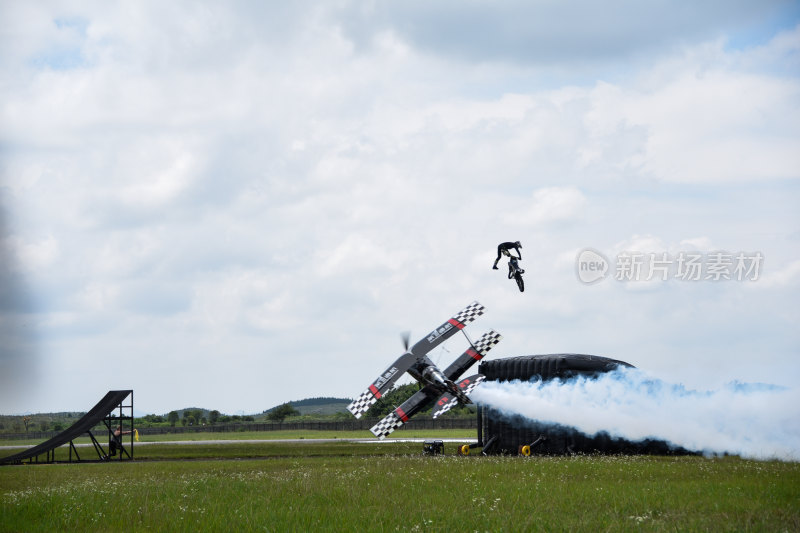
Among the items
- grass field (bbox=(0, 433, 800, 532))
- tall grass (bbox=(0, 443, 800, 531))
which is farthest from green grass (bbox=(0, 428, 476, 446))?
tall grass (bbox=(0, 443, 800, 531))

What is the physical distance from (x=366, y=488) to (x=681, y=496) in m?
8.33

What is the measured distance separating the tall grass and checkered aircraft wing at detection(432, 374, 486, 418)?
16981 millimetres

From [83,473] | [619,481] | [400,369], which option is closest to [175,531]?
[619,481]

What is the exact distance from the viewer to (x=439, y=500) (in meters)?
18.3

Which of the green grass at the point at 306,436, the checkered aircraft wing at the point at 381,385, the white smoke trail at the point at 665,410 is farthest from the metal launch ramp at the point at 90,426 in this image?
the green grass at the point at 306,436

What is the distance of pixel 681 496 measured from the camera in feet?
59.6

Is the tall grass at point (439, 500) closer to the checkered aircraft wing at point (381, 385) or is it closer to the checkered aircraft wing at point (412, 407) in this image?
the checkered aircraft wing at point (381, 385)

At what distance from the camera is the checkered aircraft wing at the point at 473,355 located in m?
48.7

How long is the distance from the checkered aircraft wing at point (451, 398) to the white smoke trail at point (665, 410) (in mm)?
1574

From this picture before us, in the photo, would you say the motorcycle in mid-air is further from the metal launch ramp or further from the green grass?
the green grass

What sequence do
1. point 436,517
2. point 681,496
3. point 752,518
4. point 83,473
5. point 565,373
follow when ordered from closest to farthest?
point 752,518, point 436,517, point 681,496, point 83,473, point 565,373

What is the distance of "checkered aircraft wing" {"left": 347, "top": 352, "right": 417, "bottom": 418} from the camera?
44531mm

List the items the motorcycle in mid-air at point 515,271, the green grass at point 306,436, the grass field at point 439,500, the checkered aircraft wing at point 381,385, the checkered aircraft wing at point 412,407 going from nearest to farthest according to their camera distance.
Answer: the grass field at point 439,500, the motorcycle in mid-air at point 515,271, the checkered aircraft wing at point 381,385, the checkered aircraft wing at point 412,407, the green grass at point 306,436

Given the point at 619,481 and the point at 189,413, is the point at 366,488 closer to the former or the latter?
the point at 619,481
